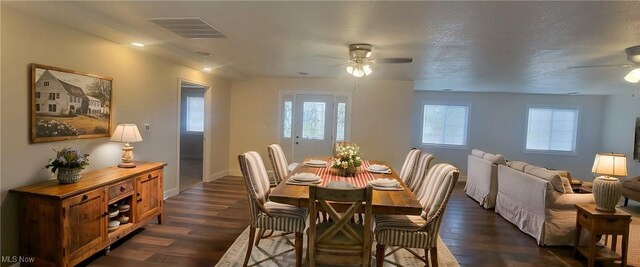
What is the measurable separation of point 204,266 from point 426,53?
3310mm

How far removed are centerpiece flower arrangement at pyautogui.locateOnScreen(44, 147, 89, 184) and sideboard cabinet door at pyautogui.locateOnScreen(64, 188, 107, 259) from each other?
25 centimetres

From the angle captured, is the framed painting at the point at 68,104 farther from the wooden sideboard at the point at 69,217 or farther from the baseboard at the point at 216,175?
the baseboard at the point at 216,175

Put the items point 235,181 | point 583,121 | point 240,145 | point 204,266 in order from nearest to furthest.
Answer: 1. point 204,266
2. point 235,181
3. point 240,145
4. point 583,121

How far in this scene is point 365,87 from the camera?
6.55 m

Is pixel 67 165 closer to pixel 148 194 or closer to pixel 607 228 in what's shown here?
pixel 148 194

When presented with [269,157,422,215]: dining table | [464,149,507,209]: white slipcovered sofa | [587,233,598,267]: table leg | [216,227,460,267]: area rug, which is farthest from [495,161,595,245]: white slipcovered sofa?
[269,157,422,215]: dining table

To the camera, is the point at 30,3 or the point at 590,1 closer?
the point at 590,1

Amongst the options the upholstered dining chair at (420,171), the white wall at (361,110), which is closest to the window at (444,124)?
the white wall at (361,110)

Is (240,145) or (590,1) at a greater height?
(590,1)

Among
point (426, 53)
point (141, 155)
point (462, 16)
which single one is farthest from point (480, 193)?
point (141, 155)

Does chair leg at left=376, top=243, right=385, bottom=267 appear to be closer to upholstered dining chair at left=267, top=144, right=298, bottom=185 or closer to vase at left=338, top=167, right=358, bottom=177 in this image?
vase at left=338, top=167, right=358, bottom=177

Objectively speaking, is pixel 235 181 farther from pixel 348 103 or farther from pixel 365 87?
pixel 365 87

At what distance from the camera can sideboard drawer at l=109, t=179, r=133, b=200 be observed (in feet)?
10.1

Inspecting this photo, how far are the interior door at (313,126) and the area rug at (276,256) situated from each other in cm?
338
